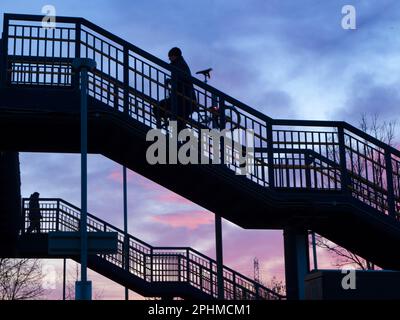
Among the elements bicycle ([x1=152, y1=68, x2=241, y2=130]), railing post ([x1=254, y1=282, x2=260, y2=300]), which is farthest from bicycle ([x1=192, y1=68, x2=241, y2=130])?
railing post ([x1=254, y1=282, x2=260, y2=300])

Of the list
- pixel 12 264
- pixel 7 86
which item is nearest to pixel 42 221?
pixel 7 86

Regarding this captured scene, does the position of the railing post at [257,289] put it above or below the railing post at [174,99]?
below

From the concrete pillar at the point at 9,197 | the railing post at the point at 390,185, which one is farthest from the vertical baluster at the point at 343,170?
the concrete pillar at the point at 9,197

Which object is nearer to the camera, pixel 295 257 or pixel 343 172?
pixel 343 172

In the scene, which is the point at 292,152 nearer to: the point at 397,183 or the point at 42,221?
the point at 397,183

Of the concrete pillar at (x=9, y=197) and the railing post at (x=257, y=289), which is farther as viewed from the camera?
the railing post at (x=257, y=289)

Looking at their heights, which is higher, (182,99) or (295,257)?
(182,99)

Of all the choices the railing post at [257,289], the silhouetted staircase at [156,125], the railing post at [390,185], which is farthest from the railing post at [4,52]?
the railing post at [257,289]

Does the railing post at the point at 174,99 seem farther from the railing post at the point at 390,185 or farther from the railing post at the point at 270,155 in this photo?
the railing post at the point at 390,185

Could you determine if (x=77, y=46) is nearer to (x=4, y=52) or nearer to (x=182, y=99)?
(x=4, y=52)

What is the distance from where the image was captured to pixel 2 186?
710 inches

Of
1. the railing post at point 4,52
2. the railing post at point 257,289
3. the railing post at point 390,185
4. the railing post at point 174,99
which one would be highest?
the railing post at point 4,52

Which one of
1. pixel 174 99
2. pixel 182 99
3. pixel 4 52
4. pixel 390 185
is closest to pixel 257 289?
pixel 390 185

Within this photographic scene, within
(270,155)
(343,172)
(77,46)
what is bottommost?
(343,172)
